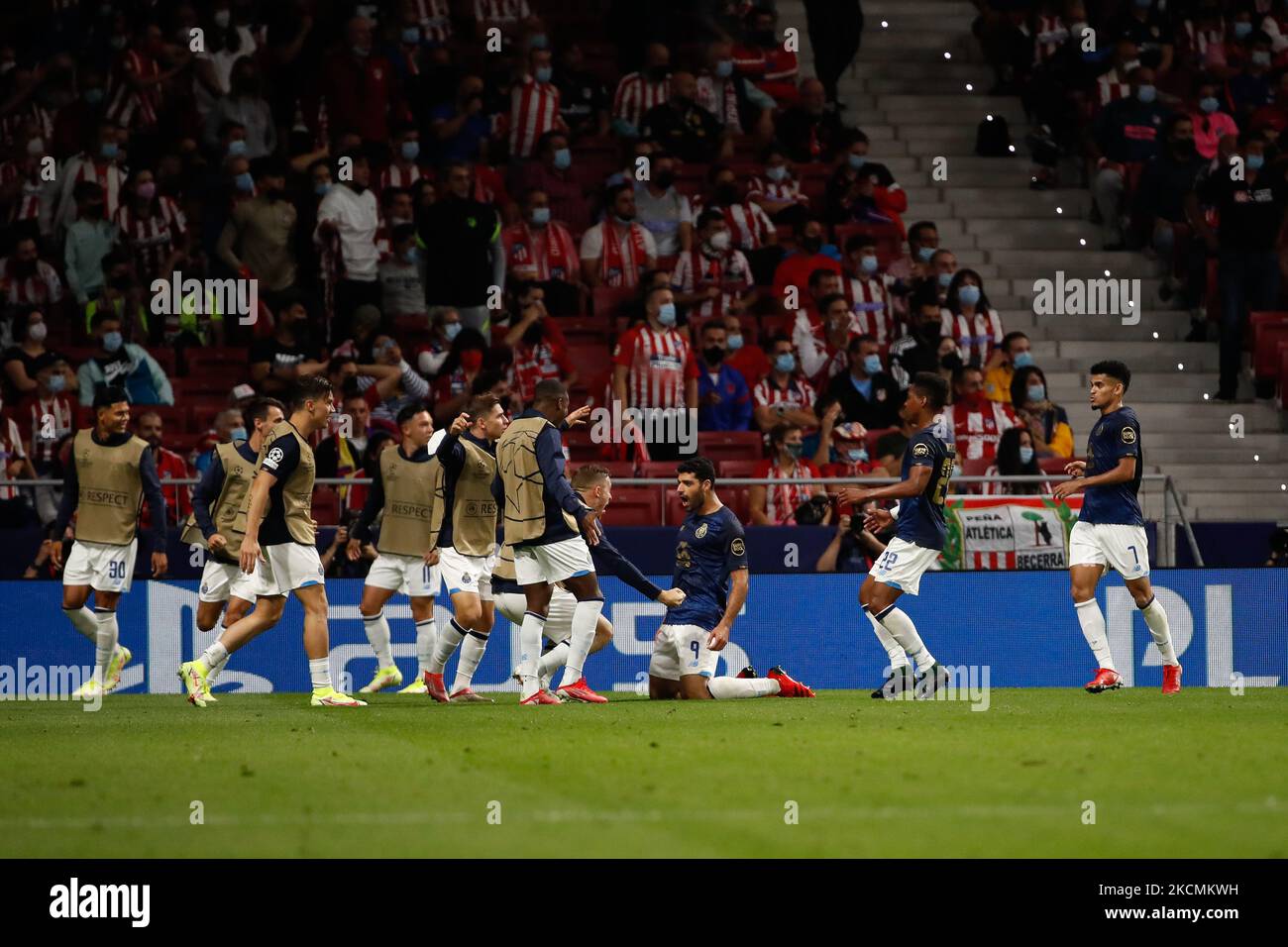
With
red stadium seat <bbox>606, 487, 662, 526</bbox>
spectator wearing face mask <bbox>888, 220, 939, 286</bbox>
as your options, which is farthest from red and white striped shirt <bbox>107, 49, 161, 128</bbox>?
spectator wearing face mask <bbox>888, 220, 939, 286</bbox>

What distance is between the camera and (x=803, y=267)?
70.7 feet

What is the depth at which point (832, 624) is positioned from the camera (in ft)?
56.0

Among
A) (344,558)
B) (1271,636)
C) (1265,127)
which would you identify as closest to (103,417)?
(344,558)

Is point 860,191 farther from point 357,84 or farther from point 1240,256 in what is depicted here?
point 357,84

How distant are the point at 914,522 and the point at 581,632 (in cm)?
259

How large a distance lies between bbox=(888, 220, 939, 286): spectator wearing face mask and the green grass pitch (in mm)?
Result: 10305

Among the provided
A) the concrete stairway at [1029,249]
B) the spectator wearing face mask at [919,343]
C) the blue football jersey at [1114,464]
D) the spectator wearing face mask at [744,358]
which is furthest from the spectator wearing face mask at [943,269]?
the blue football jersey at [1114,464]

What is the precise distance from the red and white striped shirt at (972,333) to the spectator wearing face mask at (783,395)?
6.38 feet

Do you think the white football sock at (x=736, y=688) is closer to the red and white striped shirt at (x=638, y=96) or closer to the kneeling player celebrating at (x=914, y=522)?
the kneeling player celebrating at (x=914, y=522)

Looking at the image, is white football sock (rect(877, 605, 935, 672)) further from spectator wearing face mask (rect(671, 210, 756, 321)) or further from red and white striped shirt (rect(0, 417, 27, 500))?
red and white striped shirt (rect(0, 417, 27, 500))

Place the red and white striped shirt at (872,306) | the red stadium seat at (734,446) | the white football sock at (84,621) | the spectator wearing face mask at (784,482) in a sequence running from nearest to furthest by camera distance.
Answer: the white football sock at (84,621), the spectator wearing face mask at (784,482), the red stadium seat at (734,446), the red and white striped shirt at (872,306)

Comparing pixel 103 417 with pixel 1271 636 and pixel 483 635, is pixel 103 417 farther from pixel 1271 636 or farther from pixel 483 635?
pixel 1271 636

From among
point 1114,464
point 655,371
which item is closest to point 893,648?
point 1114,464

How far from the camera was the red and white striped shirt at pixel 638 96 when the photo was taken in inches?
916
